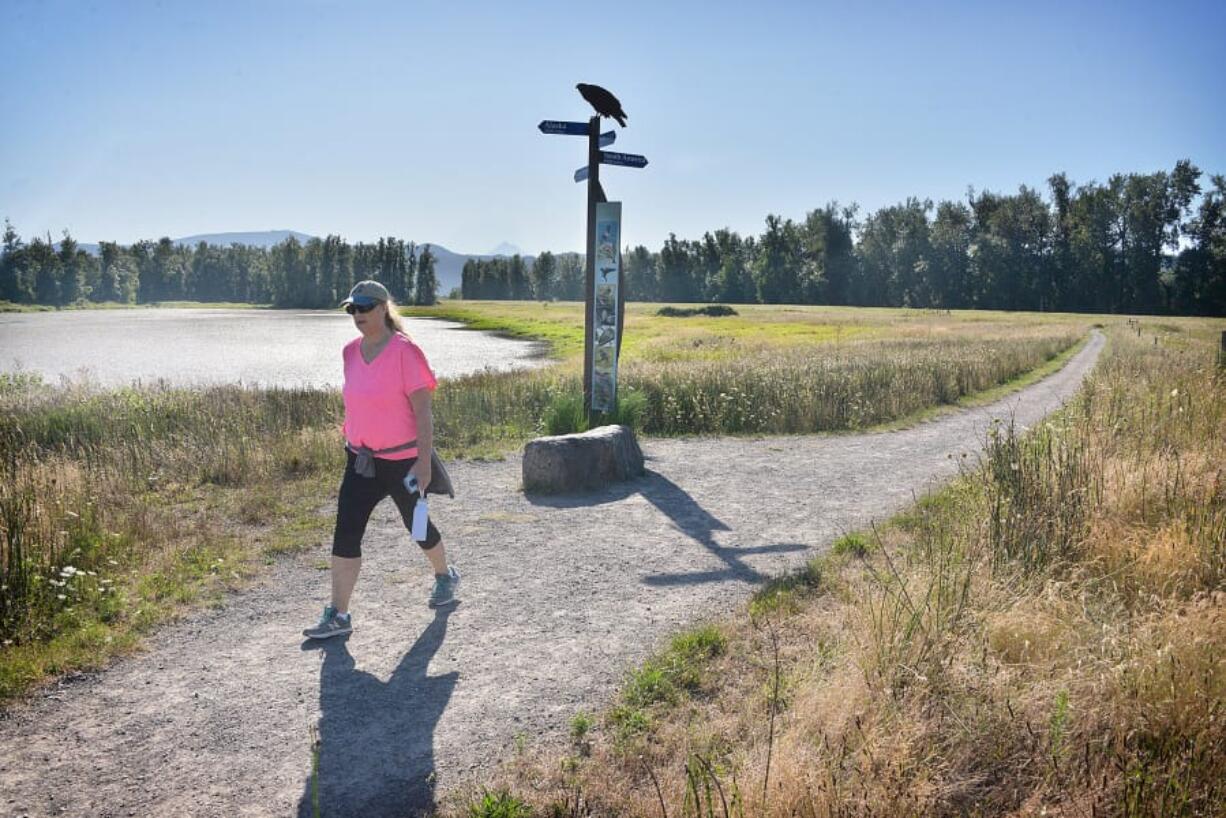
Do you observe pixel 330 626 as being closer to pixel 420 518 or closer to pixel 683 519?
pixel 420 518

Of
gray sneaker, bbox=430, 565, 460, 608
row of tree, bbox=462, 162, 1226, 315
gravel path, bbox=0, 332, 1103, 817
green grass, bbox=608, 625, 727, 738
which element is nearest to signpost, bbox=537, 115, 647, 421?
gravel path, bbox=0, 332, 1103, 817

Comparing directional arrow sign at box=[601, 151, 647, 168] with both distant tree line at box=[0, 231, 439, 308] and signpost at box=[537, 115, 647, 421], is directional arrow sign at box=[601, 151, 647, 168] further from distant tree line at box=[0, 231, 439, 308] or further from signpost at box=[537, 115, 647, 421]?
distant tree line at box=[0, 231, 439, 308]

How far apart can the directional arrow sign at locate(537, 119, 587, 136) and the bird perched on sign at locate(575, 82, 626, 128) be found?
329 millimetres

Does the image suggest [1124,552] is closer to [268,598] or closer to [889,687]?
[889,687]

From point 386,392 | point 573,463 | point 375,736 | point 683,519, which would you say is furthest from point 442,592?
point 573,463

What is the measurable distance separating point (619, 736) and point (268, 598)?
3.48 m

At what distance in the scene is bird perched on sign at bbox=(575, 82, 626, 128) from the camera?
11.1 m

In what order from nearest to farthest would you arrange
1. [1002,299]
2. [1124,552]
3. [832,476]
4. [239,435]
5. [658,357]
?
[1124,552]
[832,476]
[239,435]
[658,357]
[1002,299]

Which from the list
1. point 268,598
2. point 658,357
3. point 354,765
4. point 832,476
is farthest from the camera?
point 658,357

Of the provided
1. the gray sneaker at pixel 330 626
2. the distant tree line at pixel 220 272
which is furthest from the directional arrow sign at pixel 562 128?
the distant tree line at pixel 220 272

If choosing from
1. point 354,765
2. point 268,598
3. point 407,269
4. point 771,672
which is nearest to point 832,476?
point 771,672

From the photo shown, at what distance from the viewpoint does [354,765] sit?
3.68 meters

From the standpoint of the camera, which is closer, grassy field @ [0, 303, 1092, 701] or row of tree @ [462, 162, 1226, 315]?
grassy field @ [0, 303, 1092, 701]

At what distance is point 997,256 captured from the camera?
316ft
